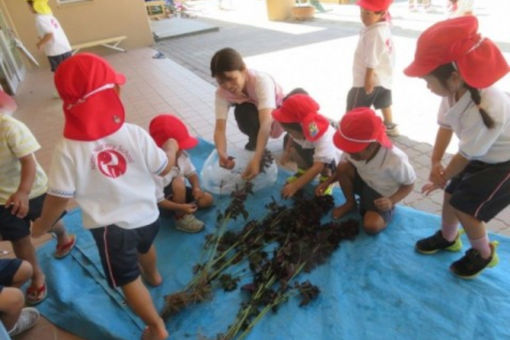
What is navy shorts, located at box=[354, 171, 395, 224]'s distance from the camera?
2176 millimetres

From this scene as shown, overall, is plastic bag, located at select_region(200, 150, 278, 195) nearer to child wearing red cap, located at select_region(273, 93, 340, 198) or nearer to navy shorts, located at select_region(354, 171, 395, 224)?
child wearing red cap, located at select_region(273, 93, 340, 198)

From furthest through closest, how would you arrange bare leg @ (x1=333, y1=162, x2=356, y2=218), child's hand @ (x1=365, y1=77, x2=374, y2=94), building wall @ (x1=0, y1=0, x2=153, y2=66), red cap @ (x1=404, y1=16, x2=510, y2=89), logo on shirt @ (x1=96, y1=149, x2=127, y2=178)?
1. building wall @ (x1=0, y1=0, x2=153, y2=66)
2. child's hand @ (x1=365, y1=77, x2=374, y2=94)
3. bare leg @ (x1=333, y1=162, x2=356, y2=218)
4. logo on shirt @ (x1=96, y1=149, x2=127, y2=178)
5. red cap @ (x1=404, y1=16, x2=510, y2=89)

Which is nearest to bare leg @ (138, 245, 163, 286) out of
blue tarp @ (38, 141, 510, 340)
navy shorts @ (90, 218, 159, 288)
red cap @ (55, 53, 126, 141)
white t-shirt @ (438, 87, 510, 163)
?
blue tarp @ (38, 141, 510, 340)

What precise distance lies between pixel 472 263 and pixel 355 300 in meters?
0.60

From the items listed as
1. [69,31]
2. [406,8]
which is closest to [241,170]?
[69,31]

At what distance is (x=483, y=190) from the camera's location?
160 centimetres

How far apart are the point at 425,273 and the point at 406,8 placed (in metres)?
10.4

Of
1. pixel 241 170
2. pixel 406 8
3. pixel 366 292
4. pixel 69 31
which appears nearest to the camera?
pixel 366 292

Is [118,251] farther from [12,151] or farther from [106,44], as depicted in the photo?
[106,44]

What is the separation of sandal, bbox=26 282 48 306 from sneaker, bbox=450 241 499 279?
2262 millimetres

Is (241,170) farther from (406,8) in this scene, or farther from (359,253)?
(406,8)

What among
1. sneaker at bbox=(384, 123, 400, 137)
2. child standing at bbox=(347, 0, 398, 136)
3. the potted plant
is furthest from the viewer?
the potted plant

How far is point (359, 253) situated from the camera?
2092 millimetres

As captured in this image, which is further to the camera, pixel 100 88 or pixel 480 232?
pixel 480 232
